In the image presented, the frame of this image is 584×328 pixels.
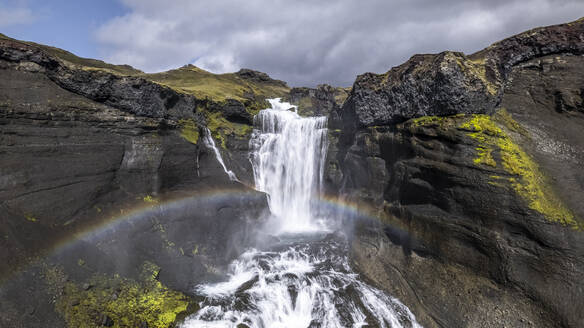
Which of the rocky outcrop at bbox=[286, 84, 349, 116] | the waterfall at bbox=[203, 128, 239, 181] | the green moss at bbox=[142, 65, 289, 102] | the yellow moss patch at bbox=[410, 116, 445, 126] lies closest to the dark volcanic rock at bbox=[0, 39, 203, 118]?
the waterfall at bbox=[203, 128, 239, 181]

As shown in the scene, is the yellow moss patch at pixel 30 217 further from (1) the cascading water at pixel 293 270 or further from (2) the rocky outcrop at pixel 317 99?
(2) the rocky outcrop at pixel 317 99

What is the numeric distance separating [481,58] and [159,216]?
18413 mm

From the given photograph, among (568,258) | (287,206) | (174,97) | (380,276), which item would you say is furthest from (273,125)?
(568,258)

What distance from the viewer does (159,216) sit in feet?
39.9

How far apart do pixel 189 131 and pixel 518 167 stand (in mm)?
15856

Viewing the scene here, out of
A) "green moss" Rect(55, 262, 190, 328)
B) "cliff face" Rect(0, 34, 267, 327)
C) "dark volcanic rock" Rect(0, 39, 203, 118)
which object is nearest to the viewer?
"green moss" Rect(55, 262, 190, 328)

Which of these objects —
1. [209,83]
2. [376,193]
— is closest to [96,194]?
[376,193]

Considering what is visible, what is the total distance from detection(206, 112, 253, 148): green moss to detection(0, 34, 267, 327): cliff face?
2.57 m

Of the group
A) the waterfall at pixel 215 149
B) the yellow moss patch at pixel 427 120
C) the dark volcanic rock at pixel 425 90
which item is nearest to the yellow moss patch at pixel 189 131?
the waterfall at pixel 215 149

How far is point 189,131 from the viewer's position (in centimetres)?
1455

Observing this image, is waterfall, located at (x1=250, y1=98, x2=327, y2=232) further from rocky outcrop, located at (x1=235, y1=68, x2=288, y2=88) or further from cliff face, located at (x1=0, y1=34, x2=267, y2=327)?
rocky outcrop, located at (x1=235, y1=68, x2=288, y2=88)

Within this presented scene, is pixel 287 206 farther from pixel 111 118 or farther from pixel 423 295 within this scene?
pixel 111 118

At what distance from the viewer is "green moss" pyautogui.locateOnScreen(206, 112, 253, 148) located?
1775 cm

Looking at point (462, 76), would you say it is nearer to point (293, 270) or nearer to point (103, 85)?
point (293, 270)
